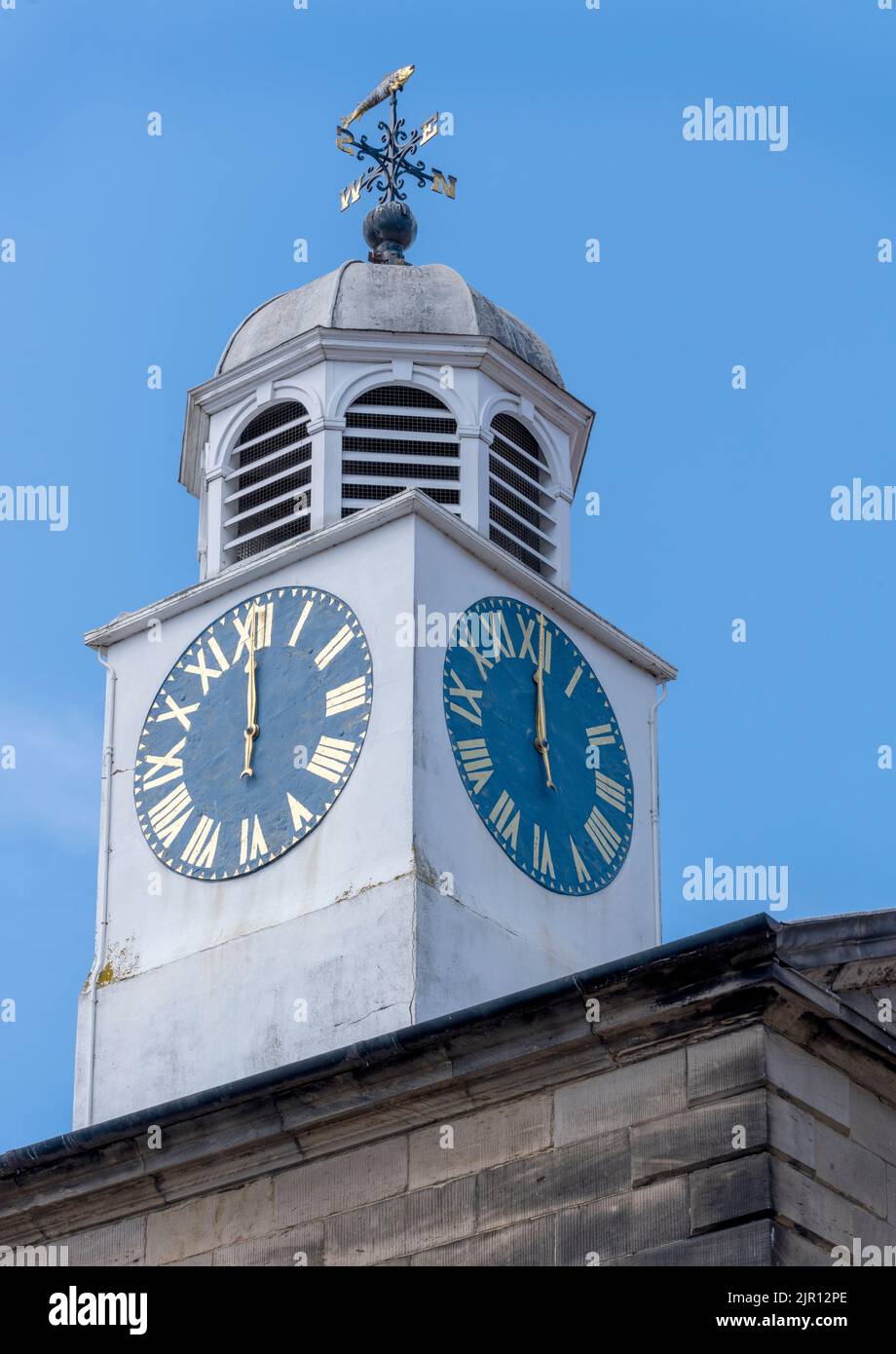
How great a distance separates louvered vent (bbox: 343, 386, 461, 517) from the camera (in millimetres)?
31953

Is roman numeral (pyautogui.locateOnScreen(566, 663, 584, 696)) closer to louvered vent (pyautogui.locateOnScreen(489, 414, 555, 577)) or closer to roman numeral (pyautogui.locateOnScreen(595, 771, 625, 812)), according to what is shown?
roman numeral (pyautogui.locateOnScreen(595, 771, 625, 812))

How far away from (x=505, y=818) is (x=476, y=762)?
1.89 feet

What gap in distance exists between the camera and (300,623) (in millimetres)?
30656

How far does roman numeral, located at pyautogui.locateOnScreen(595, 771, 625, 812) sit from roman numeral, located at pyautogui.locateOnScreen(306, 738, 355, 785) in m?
2.76

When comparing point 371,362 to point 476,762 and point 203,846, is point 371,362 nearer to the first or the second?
point 476,762

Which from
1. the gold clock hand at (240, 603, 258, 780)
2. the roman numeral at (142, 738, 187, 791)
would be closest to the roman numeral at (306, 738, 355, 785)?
the gold clock hand at (240, 603, 258, 780)

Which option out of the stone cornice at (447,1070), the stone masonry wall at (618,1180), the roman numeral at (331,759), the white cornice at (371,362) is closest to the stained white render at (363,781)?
the white cornice at (371,362)

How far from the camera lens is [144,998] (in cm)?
2984

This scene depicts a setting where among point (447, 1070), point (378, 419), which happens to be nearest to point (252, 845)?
point (378, 419)

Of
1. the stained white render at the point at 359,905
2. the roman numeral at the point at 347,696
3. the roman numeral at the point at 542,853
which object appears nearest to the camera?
the stained white render at the point at 359,905

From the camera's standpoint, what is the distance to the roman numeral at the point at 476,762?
97.1 ft

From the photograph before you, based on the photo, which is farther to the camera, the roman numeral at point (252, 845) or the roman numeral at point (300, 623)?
the roman numeral at point (300, 623)

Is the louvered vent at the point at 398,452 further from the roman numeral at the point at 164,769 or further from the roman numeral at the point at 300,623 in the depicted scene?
the roman numeral at the point at 164,769

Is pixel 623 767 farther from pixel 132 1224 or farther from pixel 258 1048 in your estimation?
pixel 132 1224
